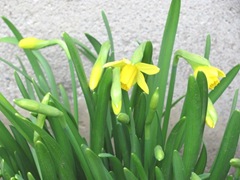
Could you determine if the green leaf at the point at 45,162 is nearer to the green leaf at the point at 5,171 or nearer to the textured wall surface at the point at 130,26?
the green leaf at the point at 5,171

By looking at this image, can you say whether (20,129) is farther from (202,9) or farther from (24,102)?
(202,9)

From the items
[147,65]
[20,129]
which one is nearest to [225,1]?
[147,65]

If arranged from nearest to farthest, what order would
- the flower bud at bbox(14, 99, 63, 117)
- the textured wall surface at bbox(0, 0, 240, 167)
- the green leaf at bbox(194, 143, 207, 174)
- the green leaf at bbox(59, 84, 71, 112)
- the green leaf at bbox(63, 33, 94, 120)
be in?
1. the flower bud at bbox(14, 99, 63, 117)
2. the green leaf at bbox(63, 33, 94, 120)
3. the green leaf at bbox(194, 143, 207, 174)
4. the green leaf at bbox(59, 84, 71, 112)
5. the textured wall surface at bbox(0, 0, 240, 167)

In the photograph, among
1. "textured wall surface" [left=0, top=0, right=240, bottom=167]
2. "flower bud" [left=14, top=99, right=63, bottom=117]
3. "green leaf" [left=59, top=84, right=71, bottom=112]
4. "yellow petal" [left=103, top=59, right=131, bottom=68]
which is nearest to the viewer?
"flower bud" [left=14, top=99, right=63, bottom=117]

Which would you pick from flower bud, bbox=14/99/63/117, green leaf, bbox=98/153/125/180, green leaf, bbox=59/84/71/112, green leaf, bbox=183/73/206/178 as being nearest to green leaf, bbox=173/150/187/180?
green leaf, bbox=183/73/206/178

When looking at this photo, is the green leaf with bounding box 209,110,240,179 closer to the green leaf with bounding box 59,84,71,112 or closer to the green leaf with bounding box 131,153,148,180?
the green leaf with bounding box 131,153,148,180
